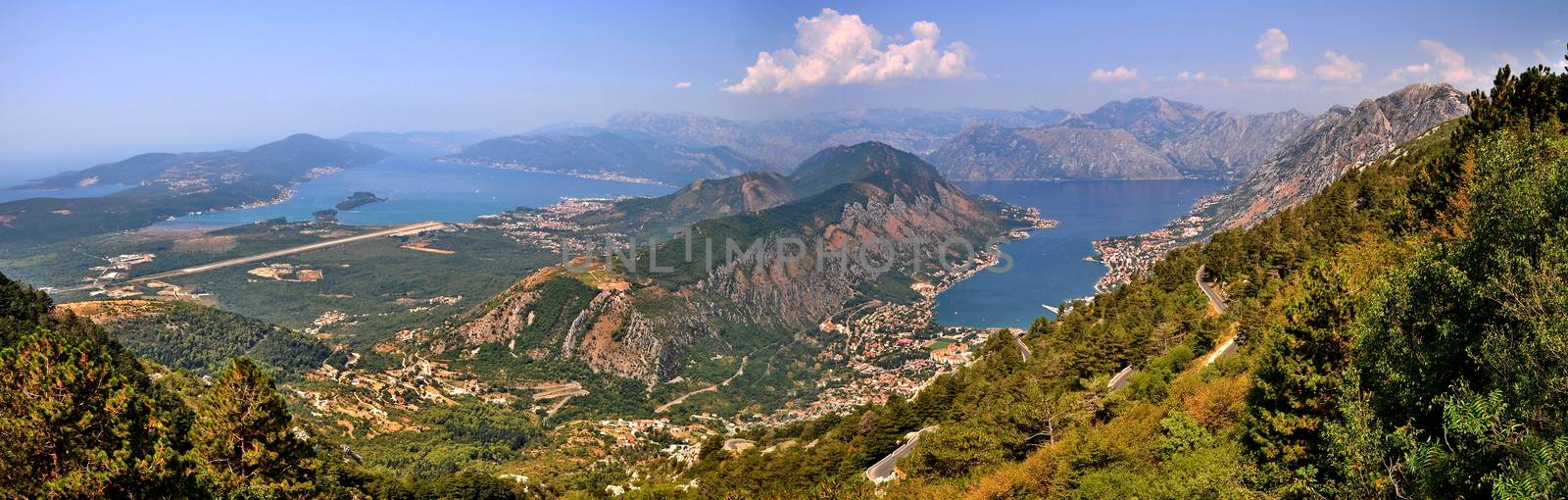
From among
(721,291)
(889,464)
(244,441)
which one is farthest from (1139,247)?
(244,441)

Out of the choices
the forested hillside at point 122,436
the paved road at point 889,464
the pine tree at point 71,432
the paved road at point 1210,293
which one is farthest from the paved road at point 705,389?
the pine tree at point 71,432

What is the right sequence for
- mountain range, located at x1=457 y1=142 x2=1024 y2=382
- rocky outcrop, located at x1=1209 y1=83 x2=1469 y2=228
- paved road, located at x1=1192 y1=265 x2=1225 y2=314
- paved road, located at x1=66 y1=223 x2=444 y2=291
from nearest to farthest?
paved road, located at x1=1192 y1=265 x2=1225 y2=314
mountain range, located at x1=457 y1=142 x2=1024 y2=382
rocky outcrop, located at x1=1209 y1=83 x2=1469 y2=228
paved road, located at x1=66 y1=223 x2=444 y2=291

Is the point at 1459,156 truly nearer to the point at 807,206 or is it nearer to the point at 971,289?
the point at 971,289

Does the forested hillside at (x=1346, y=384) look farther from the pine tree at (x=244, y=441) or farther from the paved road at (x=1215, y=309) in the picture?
the pine tree at (x=244, y=441)

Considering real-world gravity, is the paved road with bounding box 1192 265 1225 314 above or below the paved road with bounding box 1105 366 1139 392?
above

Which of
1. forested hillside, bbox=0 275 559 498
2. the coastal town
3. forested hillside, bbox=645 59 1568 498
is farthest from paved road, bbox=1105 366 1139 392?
the coastal town

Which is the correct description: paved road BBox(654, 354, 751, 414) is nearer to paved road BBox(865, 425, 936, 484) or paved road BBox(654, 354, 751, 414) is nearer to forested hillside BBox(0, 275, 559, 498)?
paved road BBox(865, 425, 936, 484)
